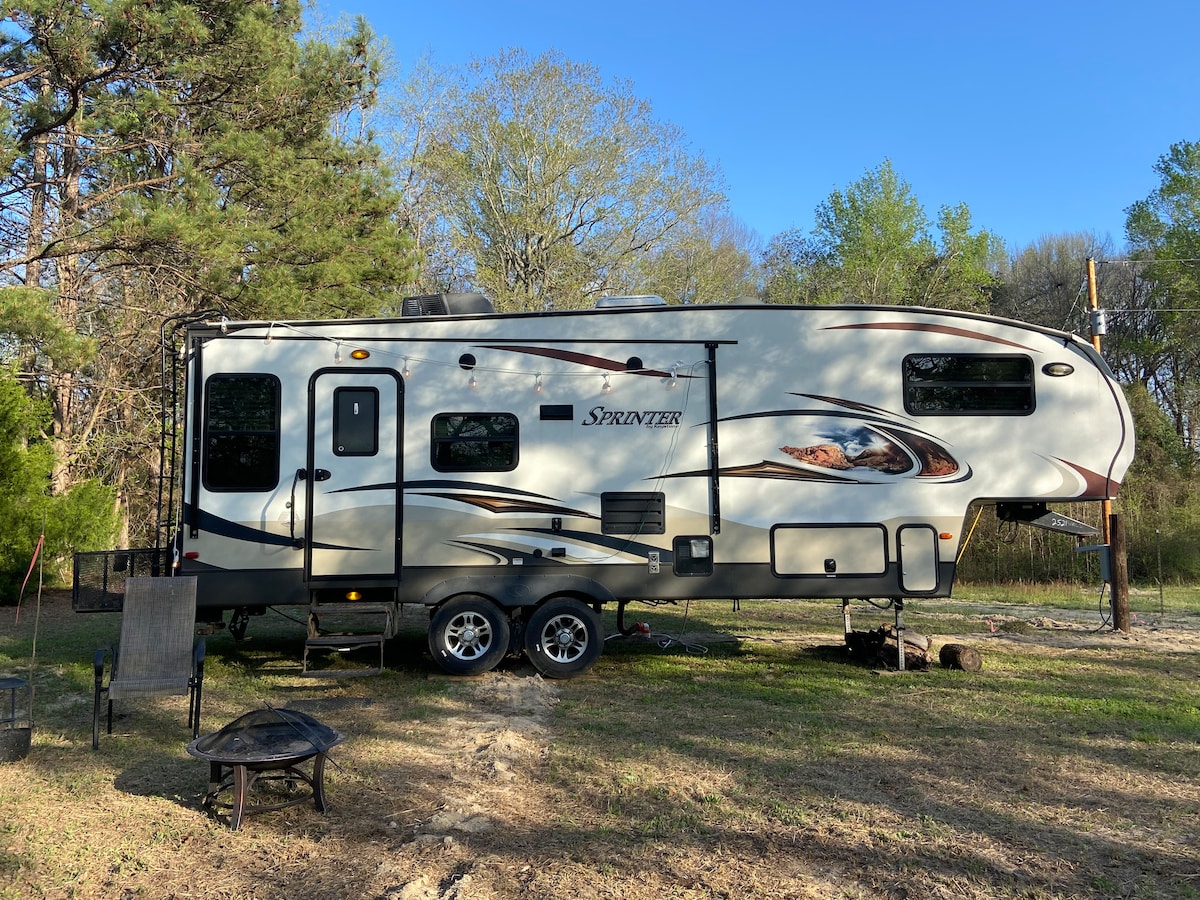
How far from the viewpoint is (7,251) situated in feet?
46.9

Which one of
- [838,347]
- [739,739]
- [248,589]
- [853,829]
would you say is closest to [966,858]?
[853,829]

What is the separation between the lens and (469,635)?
787 centimetres

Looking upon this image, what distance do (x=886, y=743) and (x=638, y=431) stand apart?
334 centimetres

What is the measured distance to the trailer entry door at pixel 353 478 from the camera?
761cm

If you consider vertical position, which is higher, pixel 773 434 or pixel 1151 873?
pixel 773 434

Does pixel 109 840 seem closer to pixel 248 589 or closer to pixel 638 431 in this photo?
pixel 248 589

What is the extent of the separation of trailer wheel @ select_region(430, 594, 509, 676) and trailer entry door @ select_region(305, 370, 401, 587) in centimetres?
58

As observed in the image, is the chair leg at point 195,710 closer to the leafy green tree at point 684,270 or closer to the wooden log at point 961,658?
the wooden log at point 961,658

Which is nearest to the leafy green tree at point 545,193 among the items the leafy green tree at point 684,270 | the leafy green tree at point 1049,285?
the leafy green tree at point 684,270

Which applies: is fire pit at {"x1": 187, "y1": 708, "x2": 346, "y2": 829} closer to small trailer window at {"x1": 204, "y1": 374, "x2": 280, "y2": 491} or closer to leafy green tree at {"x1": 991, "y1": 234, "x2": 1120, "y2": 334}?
small trailer window at {"x1": 204, "y1": 374, "x2": 280, "y2": 491}

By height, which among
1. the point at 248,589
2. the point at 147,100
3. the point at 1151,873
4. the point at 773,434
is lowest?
the point at 1151,873

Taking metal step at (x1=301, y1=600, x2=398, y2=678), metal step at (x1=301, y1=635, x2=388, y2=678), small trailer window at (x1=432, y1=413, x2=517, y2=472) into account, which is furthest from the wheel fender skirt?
small trailer window at (x1=432, y1=413, x2=517, y2=472)

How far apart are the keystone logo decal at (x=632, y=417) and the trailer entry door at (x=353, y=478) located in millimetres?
1746

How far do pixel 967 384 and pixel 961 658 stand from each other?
8.56 feet
